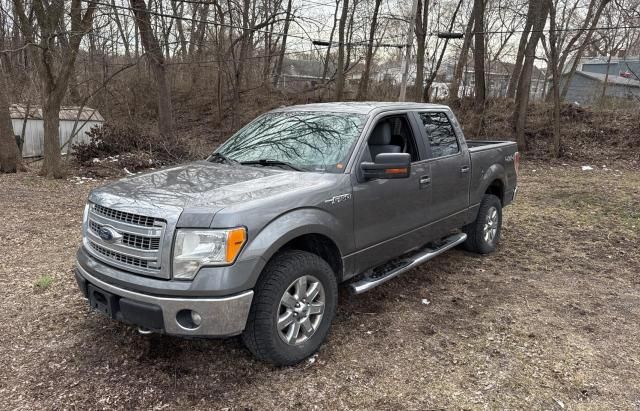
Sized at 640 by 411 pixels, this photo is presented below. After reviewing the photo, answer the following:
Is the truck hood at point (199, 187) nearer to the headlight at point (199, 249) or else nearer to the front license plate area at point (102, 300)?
the headlight at point (199, 249)

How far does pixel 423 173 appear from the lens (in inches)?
173

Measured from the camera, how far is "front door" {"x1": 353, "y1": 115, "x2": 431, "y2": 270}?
3746mm

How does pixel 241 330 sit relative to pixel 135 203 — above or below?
below

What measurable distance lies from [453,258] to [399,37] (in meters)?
19.6

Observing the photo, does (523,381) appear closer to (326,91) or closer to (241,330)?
(241,330)

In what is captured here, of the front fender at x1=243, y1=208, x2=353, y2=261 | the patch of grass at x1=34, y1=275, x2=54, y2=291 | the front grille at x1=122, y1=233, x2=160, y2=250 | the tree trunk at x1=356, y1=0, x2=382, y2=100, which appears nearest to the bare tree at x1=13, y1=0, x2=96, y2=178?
the patch of grass at x1=34, y1=275, x2=54, y2=291

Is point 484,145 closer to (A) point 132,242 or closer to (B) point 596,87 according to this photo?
(A) point 132,242

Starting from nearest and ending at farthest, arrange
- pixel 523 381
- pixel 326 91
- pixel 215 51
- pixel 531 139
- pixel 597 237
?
pixel 523 381 < pixel 597 237 < pixel 531 139 < pixel 215 51 < pixel 326 91

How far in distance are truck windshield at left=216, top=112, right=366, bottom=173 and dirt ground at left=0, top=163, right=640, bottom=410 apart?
52.5 inches

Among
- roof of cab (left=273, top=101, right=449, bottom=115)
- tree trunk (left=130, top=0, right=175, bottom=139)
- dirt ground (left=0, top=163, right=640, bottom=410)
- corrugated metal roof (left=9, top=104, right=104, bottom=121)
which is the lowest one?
dirt ground (left=0, top=163, right=640, bottom=410)

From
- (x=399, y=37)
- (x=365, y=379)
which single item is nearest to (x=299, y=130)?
(x=365, y=379)

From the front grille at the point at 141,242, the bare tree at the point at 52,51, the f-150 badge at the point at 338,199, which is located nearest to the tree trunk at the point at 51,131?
the bare tree at the point at 52,51

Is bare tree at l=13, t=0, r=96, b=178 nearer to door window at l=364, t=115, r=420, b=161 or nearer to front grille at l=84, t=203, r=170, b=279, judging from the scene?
door window at l=364, t=115, r=420, b=161

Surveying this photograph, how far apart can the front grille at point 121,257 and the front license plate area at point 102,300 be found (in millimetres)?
220
